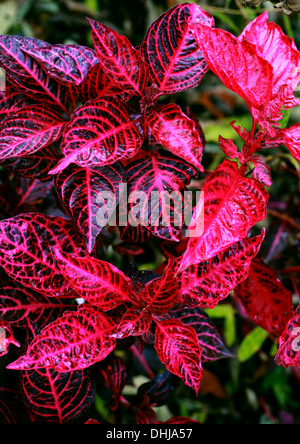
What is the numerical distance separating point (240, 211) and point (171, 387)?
0.42 metres

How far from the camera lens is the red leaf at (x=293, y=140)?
0.51 meters

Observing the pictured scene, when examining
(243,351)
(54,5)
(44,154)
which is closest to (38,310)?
(44,154)

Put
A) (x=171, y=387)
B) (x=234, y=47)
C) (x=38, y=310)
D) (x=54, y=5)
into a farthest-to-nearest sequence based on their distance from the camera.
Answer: (x=54, y=5) < (x=171, y=387) < (x=38, y=310) < (x=234, y=47)

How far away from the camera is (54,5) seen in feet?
5.00

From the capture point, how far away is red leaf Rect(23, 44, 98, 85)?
55 centimetres

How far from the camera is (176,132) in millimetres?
537

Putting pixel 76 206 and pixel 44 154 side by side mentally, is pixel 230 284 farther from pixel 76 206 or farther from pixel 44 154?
pixel 44 154

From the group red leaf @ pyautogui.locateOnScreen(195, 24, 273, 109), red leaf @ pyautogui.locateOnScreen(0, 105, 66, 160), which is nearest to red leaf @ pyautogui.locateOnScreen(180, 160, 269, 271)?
red leaf @ pyautogui.locateOnScreen(195, 24, 273, 109)

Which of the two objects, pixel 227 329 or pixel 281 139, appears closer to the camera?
pixel 281 139

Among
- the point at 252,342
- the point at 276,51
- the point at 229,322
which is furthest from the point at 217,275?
the point at 229,322

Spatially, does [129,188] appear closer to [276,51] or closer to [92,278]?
[92,278]

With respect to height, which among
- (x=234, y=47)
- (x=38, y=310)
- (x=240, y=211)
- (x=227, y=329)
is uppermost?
(x=234, y=47)

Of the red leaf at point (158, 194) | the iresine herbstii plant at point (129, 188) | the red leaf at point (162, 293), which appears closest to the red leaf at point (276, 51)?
the iresine herbstii plant at point (129, 188)

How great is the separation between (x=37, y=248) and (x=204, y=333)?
0.95ft
